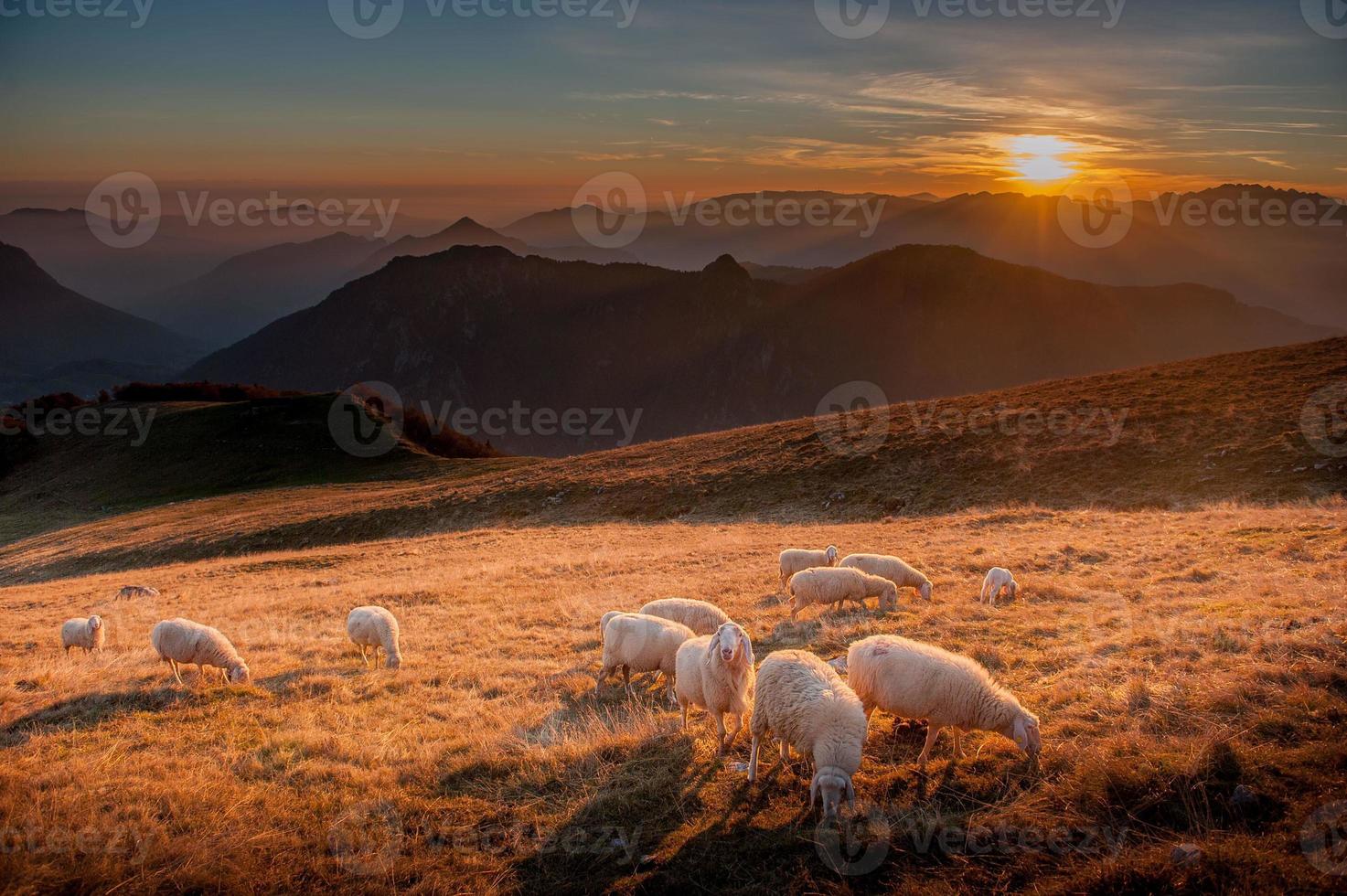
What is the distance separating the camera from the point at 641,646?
1048cm

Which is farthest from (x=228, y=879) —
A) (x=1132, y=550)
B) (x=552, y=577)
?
(x=1132, y=550)

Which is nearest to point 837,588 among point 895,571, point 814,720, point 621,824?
point 895,571

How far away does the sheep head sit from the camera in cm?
643

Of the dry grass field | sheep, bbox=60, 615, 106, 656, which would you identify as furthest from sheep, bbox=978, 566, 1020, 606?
sheep, bbox=60, 615, 106, 656

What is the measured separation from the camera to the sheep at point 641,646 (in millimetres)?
10414

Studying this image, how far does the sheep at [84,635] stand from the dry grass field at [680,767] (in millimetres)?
1695

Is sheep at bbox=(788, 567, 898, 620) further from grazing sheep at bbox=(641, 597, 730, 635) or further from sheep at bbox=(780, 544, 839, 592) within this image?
sheep at bbox=(780, 544, 839, 592)

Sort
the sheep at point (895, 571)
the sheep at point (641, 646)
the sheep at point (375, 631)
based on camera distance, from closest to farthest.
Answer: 1. the sheep at point (641, 646)
2. the sheep at point (375, 631)
3. the sheep at point (895, 571)

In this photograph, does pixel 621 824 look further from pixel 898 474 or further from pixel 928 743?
pixel 898 474

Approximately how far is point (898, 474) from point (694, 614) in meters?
26.8

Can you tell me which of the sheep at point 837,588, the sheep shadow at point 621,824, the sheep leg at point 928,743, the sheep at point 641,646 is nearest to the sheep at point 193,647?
the sheep at point 641,646

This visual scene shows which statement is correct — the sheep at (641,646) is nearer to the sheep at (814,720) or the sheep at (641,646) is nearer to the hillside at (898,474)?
the sheep at (814,720)

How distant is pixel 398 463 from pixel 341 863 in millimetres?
63069

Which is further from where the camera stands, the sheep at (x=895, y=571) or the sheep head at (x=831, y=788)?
the sheep at (x=895, y=571)
